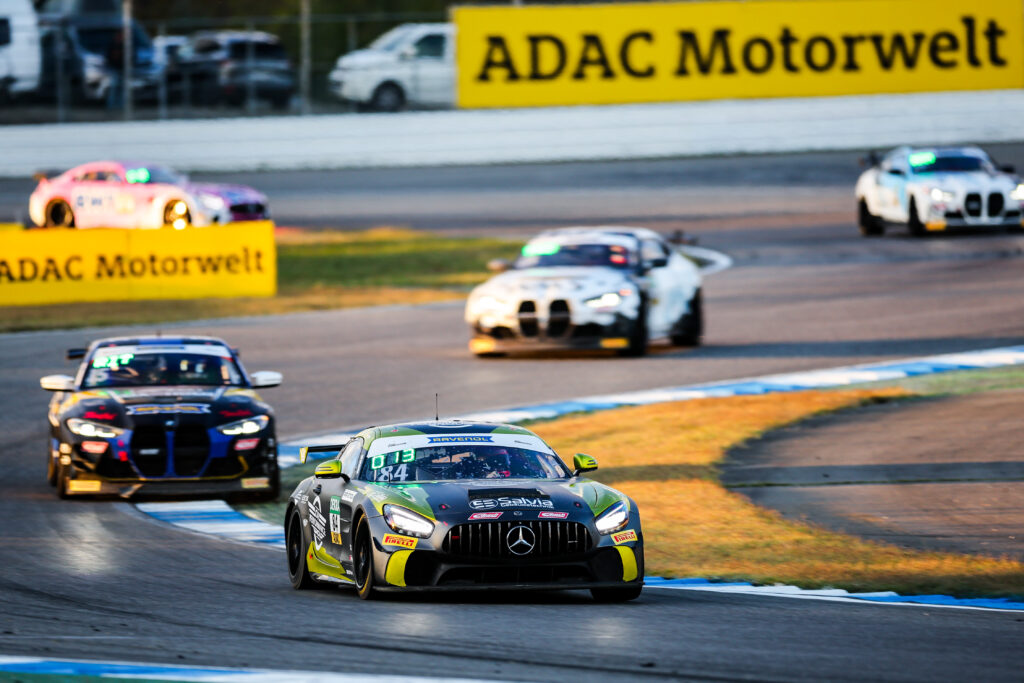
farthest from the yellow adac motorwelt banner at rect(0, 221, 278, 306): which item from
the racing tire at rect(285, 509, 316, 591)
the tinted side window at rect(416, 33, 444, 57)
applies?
the tinted side window at rect(416, 33, 444, 57)

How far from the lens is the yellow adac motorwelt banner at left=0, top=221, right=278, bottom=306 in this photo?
26.3 meters

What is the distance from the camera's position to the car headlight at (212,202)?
32.4 metres

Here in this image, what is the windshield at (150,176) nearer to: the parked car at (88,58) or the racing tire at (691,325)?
the parked car at (88,58)

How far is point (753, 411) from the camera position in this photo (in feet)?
58.4

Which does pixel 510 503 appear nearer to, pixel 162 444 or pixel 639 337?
pixel 162 444

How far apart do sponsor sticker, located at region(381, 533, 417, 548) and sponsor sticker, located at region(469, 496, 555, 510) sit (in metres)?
0.35

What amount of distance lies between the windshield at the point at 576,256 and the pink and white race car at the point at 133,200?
11269mm

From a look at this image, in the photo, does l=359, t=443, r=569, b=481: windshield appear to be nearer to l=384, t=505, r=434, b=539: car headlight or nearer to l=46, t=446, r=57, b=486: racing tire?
l=384, t=505, r=434, b=539: car headlight

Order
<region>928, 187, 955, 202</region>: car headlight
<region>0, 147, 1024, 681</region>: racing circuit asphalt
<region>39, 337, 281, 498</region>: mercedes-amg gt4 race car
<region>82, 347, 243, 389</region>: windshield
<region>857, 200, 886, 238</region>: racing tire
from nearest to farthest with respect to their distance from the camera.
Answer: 1. <region>0, 147, 1024, 681</region>: racing circuit asphalt
2. <region>39, 337, 281, 498</region>: mercedes-amg gt4 race car
3. <region>82, 347, 243, 389</region>: windshield
4. <region>928, 187, 955, 202</region>: car headlight
5. <region>857, 200, 886, 238</region>: racing tire

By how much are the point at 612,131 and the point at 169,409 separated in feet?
96.1

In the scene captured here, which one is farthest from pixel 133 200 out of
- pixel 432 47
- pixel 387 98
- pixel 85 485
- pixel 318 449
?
pixel 318 449

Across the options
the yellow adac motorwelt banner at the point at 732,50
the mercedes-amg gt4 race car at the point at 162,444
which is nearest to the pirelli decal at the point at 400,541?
the mercedes-amg gt4 race car at the point at 162,444

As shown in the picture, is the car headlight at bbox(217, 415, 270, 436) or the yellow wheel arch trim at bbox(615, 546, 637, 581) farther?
the car headlight at bbox(217, 415, 270, 436)

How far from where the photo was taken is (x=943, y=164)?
3119cm
